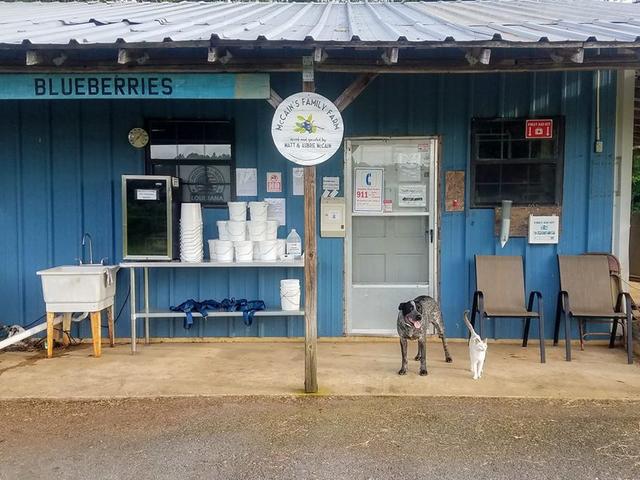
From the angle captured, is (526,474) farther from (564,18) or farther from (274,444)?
(564,18)

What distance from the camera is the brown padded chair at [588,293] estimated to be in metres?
4.96

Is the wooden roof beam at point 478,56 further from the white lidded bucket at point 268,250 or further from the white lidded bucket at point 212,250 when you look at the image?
the white lidded bucket at point 212,250

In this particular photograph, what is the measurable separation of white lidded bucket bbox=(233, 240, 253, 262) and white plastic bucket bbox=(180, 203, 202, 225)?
0.45 meters

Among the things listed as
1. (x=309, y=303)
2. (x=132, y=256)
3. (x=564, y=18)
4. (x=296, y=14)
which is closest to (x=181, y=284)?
(x=132, y=256)

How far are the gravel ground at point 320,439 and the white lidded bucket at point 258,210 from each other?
1843mm

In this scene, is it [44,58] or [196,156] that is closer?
[44,58]

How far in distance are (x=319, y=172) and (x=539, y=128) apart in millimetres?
2253

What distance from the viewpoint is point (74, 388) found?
4.16 meters

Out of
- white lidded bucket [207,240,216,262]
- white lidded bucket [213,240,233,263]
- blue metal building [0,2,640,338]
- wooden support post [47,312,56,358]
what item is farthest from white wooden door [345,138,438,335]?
wooden support post [47,312,56,358]

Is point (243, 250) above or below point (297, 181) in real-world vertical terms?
below

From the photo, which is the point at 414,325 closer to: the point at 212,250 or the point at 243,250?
the point at 243,250

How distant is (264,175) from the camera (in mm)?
5453

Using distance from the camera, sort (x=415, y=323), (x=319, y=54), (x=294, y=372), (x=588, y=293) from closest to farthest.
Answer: (x=319, y=54)
(x=415, y=323)
(x=294, y=372)
(x=588, y=293)

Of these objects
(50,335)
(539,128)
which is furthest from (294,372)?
(539,128)
